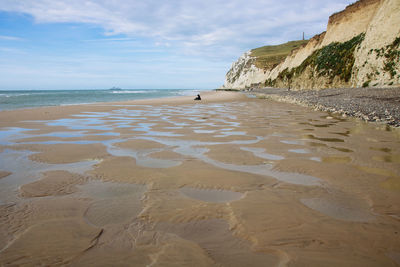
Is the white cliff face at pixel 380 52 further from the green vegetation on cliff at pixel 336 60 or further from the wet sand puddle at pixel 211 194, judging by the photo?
the wet sand puddle at pixel 211 194

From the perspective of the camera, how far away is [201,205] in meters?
2.63

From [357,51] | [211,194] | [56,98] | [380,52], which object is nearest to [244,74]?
[357,51]

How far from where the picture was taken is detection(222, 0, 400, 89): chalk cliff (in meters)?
19.8

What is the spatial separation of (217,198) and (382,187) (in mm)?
2110

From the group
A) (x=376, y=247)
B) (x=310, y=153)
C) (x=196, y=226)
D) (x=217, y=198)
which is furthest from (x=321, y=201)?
(x=310, y=153)

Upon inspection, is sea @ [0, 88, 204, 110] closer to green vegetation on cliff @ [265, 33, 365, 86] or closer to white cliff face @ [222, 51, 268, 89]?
green vegetation on cliff @ [265, 33, 365, 86]

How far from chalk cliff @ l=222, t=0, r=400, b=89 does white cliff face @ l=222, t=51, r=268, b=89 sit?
1120 inches

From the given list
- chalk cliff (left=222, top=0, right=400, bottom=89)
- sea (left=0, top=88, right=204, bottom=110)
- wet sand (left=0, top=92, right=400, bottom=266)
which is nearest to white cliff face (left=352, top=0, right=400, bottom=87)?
chalk cliff (left=222, top=0, right=400, bottom=89)

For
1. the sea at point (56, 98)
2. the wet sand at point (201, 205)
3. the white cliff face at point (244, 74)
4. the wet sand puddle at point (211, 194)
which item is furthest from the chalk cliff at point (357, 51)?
the white cliff face at point (244, 74)

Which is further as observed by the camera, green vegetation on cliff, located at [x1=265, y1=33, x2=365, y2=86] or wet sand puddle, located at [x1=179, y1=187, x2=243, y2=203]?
green vegetation on cliff, located at [x1=265, y1=33, x2=365, y2=86]

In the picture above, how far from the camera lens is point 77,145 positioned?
550cm

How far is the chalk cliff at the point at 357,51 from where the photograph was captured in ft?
65.0

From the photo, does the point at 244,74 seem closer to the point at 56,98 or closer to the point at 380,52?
the point at 56,98

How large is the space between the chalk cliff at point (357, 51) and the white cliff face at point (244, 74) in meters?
28.4
